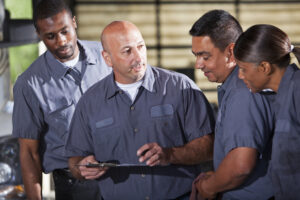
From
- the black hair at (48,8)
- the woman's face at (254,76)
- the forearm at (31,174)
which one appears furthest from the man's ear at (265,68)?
the forearm at (31,174)

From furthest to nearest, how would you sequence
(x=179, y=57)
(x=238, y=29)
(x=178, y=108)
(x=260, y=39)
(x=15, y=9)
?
Result: (x=179, y=57) < (x=15, y=9) < (x=178, y=108) < (x=238, y=29) < (x=260, y=39)

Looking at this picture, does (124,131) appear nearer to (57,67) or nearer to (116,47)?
(116,47)

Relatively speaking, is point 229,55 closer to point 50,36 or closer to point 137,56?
point 137,56

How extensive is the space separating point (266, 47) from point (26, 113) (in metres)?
1.18

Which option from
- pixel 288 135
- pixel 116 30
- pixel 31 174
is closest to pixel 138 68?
pixel 116 30

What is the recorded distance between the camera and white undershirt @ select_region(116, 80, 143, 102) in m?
1.86

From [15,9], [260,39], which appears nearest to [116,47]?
[260,39]

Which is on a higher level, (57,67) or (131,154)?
A: (57,67)

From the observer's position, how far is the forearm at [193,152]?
5.77 ft

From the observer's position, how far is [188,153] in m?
1.78

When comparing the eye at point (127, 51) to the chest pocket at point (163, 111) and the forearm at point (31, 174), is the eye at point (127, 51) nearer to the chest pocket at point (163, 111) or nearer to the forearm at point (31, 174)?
the chest pocket at point (163, 111)

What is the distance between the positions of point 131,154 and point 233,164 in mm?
482

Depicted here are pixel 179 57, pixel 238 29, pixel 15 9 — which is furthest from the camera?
pixel 179 57

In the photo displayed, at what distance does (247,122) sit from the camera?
149cm
